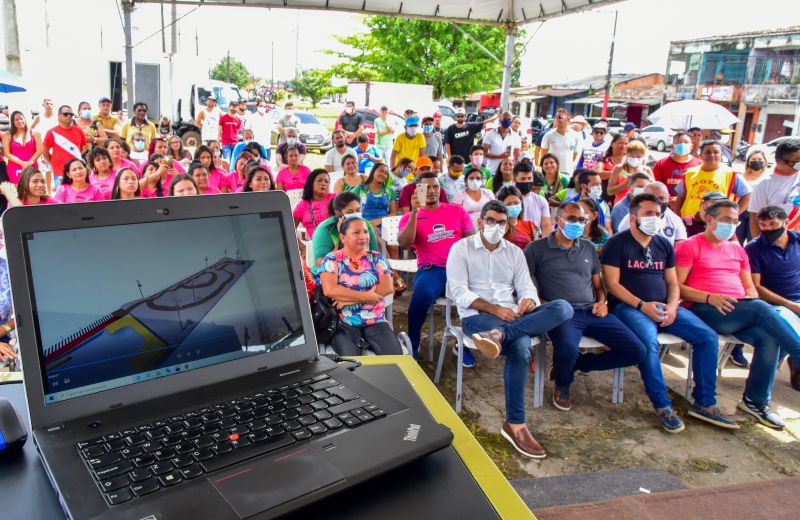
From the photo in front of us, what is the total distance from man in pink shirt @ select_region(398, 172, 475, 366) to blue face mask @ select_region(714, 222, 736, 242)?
6.38ft

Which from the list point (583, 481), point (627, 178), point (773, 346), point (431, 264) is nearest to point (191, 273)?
point (583, 481)

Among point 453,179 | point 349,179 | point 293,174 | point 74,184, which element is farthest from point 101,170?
point 453,179

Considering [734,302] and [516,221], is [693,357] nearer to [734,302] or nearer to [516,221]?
[734,302]

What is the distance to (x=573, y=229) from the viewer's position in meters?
4.05

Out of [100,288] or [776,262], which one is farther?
[776,262]

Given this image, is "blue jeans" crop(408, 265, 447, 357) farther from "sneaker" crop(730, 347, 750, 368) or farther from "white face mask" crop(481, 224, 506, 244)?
"sneaker" crop(730, 347, 750, 368)

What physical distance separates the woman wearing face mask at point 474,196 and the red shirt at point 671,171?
2.26m

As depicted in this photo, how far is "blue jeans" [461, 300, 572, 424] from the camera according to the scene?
346cm

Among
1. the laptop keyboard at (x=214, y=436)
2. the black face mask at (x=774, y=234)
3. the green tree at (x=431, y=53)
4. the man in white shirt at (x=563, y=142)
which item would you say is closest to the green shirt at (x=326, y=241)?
the black face mask at (x=774, y=234)

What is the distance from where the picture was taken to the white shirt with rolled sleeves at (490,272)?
399cm

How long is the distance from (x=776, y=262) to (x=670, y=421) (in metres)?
1.64

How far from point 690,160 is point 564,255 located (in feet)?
11.5

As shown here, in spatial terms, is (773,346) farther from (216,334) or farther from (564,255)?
(216,334)

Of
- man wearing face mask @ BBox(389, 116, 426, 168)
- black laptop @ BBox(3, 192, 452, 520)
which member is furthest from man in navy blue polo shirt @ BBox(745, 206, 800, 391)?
man wearing face mask @ BBox(389, 116, 426, 168)
